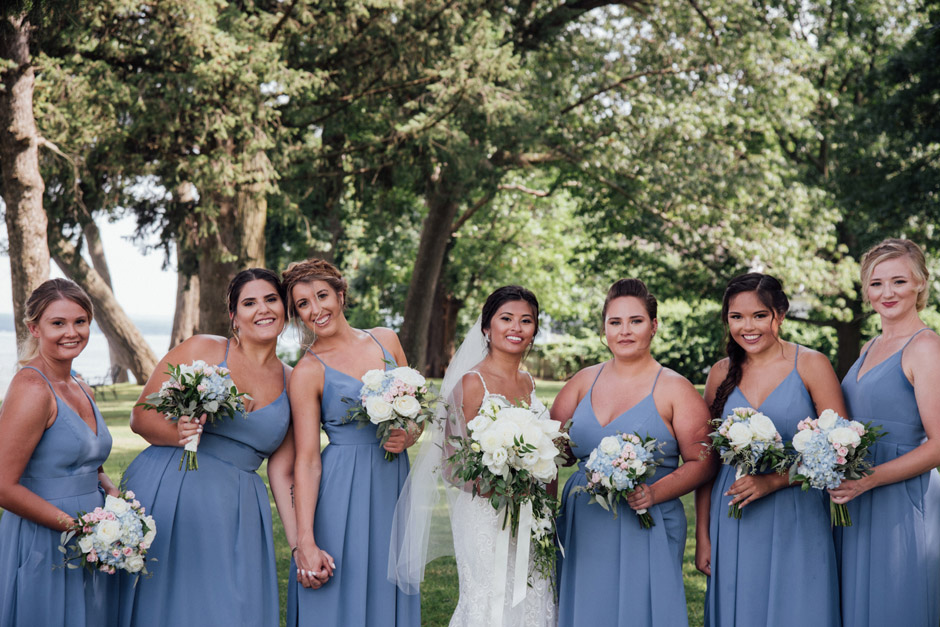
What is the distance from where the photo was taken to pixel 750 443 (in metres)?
4.08

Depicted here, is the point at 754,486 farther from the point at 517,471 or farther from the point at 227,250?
the point at 227,250

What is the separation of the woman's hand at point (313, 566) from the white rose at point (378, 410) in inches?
30.1

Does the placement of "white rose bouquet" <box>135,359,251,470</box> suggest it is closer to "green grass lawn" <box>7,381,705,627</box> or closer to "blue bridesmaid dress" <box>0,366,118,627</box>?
"blue bridesmaid dress" <box>0,366,118,627</box>

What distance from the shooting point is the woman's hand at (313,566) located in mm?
4406

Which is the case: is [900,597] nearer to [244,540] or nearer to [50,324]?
[244,540]

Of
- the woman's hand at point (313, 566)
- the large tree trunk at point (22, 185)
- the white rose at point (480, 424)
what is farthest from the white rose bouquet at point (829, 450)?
the large tree trunk at point (22, 185)

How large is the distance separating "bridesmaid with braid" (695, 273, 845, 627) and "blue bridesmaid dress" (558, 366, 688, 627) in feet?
0.78

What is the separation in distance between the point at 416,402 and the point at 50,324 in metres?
1.80

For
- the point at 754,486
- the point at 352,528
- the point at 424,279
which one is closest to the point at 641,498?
the point at 754,486

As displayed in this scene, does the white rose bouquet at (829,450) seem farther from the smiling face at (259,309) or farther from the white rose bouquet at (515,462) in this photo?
the smiling face at (259,309)

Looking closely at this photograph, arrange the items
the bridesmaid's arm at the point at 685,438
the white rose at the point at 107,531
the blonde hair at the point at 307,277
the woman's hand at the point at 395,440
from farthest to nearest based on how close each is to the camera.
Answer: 1. the blonde hair at the point at 307,277
2. the woman's hand at the point at 395,440
3. the bridesmaid's arm at the point at 685,438
4. the white rose at the point at 107,531

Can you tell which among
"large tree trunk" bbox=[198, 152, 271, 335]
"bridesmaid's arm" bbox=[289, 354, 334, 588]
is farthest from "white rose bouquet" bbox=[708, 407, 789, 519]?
"large tree trunk" bbox=[198, 152, 271, 335]

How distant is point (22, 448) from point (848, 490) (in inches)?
151

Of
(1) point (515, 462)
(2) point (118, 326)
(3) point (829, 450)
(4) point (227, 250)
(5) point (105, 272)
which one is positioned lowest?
(1) point (515, 462)
